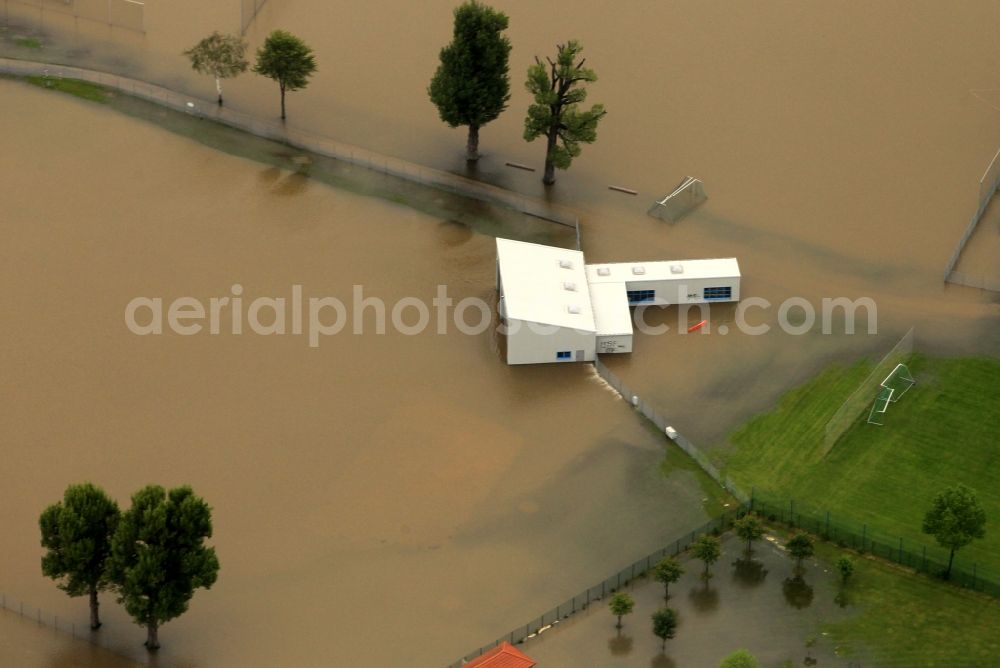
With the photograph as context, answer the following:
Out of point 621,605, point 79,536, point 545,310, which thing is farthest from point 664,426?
point 79,536

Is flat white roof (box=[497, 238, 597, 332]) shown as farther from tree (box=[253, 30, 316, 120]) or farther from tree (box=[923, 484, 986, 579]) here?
tree (box=[923, 484, 986, 579])

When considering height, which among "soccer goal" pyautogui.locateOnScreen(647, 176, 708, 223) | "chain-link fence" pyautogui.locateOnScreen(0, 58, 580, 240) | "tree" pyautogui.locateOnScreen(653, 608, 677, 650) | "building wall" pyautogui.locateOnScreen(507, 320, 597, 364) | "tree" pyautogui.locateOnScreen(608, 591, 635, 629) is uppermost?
"chain-link fence" pyautogui.locateOnScreen(0, 58, 580, 240)

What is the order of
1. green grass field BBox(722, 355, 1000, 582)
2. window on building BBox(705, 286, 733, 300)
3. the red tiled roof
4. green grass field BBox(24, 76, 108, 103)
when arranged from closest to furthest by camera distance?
the red tiled roof → green grass field BBox(722, 355, 1000, 582) → window on building BBox(705, 286, 733, 300) → green grass field BBox(24, 76, 108, 103)

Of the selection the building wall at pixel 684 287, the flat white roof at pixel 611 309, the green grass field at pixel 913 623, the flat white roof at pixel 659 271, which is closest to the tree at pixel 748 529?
the green grass field at pixel 913 623

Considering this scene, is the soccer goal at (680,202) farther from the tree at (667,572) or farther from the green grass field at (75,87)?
the green grass field at (75,87)

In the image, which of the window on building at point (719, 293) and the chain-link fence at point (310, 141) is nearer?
the window on building at point (719, 293)

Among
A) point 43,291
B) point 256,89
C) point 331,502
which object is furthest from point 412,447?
point 256,89

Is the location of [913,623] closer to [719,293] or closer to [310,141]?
[719,293]

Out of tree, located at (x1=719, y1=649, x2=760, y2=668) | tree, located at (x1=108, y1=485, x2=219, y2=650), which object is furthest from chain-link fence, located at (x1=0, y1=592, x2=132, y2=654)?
tree, located at (x1=719, y1=649, x2=760, y2=668)
